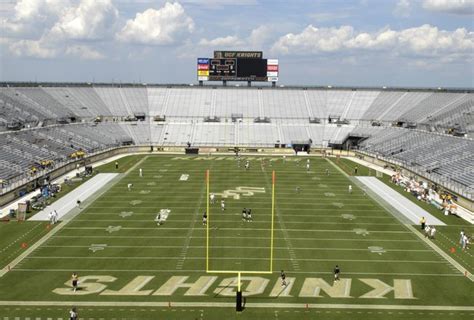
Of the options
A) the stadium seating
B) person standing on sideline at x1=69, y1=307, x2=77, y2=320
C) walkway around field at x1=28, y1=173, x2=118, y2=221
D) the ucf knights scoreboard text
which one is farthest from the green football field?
the ucf knights scoreboard text

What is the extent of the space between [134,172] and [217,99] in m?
41.0

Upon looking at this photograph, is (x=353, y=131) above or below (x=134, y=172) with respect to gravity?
above

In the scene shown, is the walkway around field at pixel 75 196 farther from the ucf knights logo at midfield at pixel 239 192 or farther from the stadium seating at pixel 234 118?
the ucf knights logo at midfield at pixel 239 192

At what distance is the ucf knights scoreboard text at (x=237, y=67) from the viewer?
282 feet

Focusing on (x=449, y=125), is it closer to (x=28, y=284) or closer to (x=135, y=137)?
(x=135, y=137)

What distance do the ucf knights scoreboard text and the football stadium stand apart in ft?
0.88

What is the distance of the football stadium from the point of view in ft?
68.8

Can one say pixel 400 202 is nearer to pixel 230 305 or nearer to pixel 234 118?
pixel 230 305

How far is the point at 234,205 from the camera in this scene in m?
37.2

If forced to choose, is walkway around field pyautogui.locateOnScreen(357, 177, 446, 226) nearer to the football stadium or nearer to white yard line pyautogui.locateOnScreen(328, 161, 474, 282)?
the football stadium

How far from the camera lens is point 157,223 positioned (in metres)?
32.1

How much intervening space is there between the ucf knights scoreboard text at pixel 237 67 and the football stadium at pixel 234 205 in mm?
269

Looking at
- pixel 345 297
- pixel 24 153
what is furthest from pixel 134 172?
pixel 345 297

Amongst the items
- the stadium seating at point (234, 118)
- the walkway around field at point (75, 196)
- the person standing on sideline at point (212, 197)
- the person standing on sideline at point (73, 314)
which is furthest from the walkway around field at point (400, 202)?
the walkway around field at point (75, 196)
